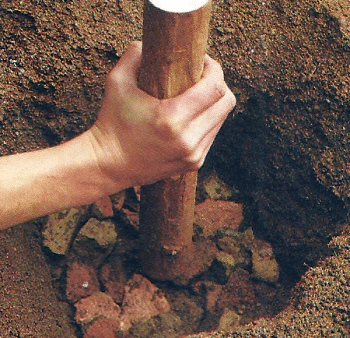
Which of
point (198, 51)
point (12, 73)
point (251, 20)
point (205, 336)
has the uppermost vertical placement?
point (198, 51)

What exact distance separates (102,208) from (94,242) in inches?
4.4

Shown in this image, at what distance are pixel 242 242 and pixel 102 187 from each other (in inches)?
27.8

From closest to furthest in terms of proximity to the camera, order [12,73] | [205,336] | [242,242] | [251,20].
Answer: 1. [205,336]
2. [12,73]
3. [251,20]
4. [242,242]

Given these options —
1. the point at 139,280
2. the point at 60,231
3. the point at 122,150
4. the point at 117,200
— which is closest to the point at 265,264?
the point at 139,280

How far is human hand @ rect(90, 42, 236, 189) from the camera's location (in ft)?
3.25

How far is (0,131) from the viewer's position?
4.85 feet

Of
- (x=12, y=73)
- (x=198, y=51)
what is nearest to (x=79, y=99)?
(x=12, y=73)

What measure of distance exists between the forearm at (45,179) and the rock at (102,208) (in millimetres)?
582

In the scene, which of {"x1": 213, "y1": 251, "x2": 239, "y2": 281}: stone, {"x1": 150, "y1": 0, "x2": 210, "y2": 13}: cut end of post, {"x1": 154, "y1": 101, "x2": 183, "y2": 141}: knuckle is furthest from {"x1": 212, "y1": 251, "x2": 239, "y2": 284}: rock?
{"x1": 150, "y1": 0, "x2": 210, "y2": 13}: cut end of post

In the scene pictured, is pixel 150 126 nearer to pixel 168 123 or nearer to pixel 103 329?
pixel 168 123

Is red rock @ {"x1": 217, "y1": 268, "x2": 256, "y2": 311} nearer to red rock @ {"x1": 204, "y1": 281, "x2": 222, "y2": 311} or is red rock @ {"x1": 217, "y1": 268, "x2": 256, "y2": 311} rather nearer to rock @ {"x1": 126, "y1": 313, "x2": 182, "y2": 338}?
red rock @ {"x1": 204, "y1": 281, "x2": 222, "y2": 311}

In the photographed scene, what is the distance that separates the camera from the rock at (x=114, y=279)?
1.63 m

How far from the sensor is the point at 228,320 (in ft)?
5.09

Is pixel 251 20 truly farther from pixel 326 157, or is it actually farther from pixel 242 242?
pixel 242 242
